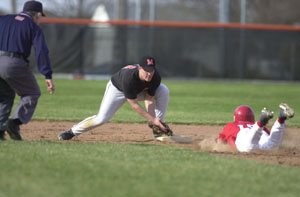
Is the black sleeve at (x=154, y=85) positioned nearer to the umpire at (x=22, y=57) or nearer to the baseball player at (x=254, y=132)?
the baseball player at (x=254, y=132)

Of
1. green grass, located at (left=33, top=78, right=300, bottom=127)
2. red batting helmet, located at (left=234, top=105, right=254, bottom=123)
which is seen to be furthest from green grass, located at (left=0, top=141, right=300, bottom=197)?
green grass, located at (left=33, top=78, right=300, bottom=127)

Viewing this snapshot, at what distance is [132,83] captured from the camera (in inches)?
255

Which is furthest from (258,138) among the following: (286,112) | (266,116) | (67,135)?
(67,135)

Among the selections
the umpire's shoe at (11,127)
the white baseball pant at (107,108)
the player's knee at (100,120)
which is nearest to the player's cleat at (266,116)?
the white baseball pant at (107,108)

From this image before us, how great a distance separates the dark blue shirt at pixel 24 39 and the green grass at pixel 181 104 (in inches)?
152

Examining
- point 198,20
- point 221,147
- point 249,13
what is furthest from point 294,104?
point 249,13

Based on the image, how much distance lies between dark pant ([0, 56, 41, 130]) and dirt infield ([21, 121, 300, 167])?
3.23ft

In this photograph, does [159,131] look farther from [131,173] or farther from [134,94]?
[131,173]

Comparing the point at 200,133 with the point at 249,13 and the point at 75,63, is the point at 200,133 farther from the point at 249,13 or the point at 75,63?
the point at 249,13

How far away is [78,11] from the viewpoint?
101ft

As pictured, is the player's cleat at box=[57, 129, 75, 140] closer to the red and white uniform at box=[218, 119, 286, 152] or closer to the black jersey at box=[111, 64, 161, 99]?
the black jersey at box=[111, 64, 161, 99]

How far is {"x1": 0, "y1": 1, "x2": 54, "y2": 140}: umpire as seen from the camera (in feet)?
20.4

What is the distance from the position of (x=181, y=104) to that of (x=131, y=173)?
340 inches

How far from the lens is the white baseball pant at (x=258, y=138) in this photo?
6176 millimetres
